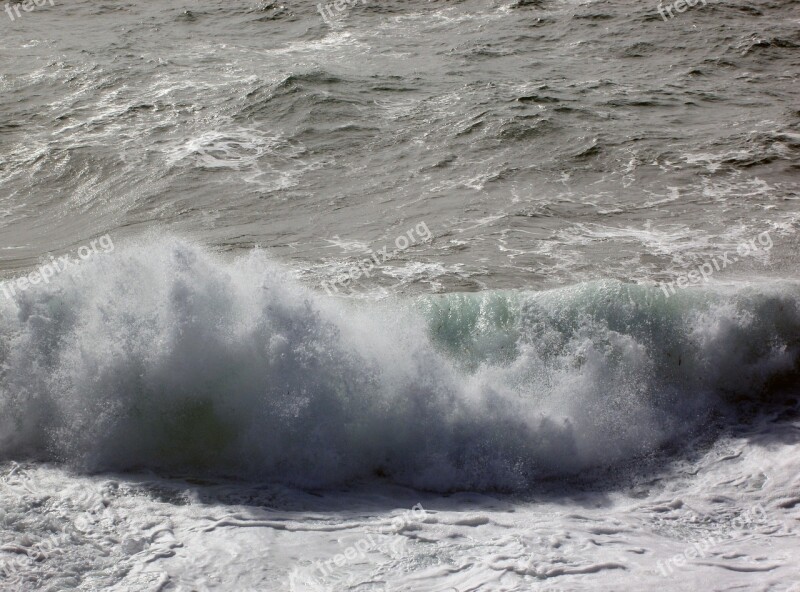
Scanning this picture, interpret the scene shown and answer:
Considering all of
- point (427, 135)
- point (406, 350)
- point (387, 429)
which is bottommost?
point (387, 429)

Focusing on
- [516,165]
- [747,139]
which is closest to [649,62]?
[747,139]

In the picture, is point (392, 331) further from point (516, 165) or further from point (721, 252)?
A: point (516, 165)

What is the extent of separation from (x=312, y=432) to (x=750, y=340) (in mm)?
4290

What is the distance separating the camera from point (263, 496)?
646 centimetres

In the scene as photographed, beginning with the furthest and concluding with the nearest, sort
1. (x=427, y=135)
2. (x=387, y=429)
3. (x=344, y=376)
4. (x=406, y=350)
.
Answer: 1. (x=427, y=135)
2. (x=406, y=350)
3. (x=344, y=376)
4. (x=387, y=429)

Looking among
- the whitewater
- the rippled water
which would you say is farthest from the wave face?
the rippled water

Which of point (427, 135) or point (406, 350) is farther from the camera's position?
point (427, 135)

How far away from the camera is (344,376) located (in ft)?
24.1

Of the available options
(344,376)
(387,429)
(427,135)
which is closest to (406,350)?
(344,376)

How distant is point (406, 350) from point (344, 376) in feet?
2.13

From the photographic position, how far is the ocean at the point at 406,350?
5801 millimetres

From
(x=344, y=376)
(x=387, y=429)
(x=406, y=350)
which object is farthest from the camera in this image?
(x=406, y=350)

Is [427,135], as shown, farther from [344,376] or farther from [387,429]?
[387,429]

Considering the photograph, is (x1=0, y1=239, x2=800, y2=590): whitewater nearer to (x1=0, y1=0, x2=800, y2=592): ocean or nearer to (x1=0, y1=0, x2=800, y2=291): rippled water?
(x1=0, y1=0, x2=800, y2=592): ocean
